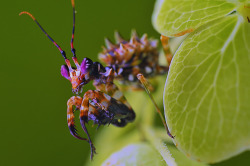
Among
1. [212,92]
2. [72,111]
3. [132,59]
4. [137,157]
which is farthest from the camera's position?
[132,59]

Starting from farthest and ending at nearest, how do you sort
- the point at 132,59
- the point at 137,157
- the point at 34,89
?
the point at 34,89 → the point at 132,59 → the point at 137,157

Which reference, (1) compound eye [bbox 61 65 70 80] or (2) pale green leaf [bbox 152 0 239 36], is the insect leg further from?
(2) pale green leaf [bbox 152 0 239 36]

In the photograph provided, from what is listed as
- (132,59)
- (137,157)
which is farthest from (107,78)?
(137,157)

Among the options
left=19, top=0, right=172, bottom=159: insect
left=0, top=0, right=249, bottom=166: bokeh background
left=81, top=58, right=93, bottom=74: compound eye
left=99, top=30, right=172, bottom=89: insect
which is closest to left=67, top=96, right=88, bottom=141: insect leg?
left=19, top=0, right=172, bottom=159: insect

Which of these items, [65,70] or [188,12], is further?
[65,70]

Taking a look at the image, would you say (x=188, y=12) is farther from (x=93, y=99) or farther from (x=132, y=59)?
(x=132, y=59)

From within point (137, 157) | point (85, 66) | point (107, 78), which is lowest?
point (137, 157)
